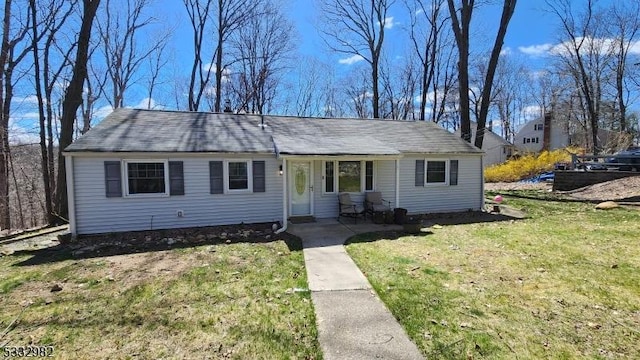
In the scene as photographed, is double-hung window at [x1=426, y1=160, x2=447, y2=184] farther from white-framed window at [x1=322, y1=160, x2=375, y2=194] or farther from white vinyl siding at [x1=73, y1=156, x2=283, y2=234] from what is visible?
white vinyl siding at [x1=73, y1=156, x2=283, y2=234]

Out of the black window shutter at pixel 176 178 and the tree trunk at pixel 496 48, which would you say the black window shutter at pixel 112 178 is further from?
the tree trunk at pixel 496 48

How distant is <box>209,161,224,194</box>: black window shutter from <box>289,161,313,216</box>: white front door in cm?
218

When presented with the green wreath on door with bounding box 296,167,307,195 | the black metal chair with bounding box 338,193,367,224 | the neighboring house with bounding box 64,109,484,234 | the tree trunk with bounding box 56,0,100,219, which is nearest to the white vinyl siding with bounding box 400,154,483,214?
the neighboring house with bounding box 64,109,484,234

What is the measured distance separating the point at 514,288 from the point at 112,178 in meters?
9.47

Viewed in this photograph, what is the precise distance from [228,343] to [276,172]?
673 cm

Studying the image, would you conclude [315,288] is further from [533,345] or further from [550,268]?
[550,268]

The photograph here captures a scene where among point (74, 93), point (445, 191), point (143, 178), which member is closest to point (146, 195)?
point (143, 178)

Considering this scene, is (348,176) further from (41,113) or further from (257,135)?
(41,113)

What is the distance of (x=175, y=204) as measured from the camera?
30.2 feet

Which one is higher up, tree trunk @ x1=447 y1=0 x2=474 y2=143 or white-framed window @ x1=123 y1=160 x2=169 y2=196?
tree trunk @ x1=447 y1=0 x2=474 y2=143

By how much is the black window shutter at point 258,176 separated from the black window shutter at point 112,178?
3610mm

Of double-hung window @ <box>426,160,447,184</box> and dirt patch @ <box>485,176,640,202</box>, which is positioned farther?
dirt patch @ <box>485,176,640,202</box>

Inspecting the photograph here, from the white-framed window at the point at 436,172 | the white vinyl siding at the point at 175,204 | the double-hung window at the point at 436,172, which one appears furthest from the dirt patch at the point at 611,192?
the white vinyl siding at the point at 175,204

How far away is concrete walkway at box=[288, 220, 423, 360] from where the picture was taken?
336cm
